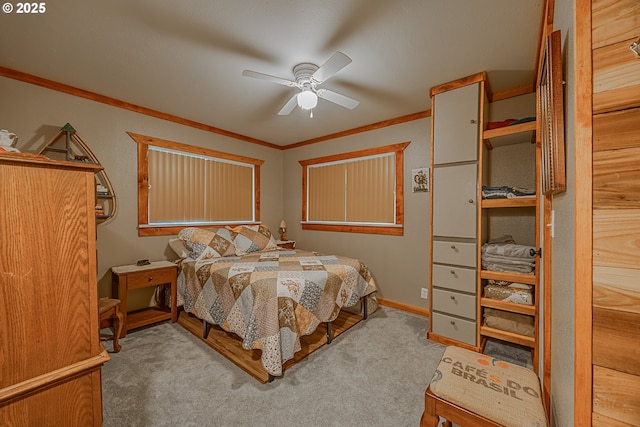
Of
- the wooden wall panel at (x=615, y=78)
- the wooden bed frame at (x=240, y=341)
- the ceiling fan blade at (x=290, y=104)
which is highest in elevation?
the ceiling fan blade at (x=290, y=104)

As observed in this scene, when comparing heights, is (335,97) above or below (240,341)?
above

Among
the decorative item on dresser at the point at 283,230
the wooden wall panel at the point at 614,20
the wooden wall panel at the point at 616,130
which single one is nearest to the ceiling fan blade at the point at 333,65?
the wooden wall panel at the point at 614,20

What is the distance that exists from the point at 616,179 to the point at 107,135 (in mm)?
3894

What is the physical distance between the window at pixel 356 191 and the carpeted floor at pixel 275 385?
5.13 feet

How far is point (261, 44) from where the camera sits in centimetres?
192

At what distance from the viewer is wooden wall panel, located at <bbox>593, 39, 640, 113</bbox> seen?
0.61m

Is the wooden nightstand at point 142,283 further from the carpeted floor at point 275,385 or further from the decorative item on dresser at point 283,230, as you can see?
the decorative item on dresser at point 283,230

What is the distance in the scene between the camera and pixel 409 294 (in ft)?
10.9

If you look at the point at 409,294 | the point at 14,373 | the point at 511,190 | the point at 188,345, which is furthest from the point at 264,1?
the point at 409,294

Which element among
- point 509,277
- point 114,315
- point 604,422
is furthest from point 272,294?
point 509,277

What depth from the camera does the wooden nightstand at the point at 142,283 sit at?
2594 mm

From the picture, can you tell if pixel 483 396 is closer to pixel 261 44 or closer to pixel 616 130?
pixel 616 130

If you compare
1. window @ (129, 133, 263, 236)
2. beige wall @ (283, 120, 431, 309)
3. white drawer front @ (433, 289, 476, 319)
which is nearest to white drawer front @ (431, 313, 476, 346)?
white drawer front @ (433, 289, 476, 319)

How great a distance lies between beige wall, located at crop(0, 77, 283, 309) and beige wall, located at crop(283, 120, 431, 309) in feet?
7.52
